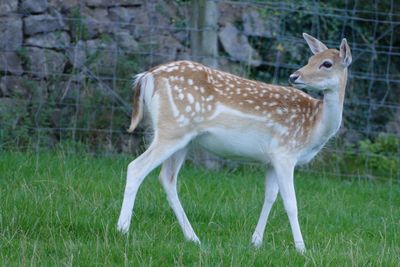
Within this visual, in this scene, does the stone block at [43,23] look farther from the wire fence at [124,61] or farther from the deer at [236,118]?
the deer at [236,118]

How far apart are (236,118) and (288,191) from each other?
1.99 ft

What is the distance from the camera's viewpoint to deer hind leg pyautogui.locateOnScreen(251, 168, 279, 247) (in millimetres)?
6524

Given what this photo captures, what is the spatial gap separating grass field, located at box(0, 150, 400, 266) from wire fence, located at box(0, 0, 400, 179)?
73 cm

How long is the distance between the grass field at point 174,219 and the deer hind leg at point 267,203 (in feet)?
0.28

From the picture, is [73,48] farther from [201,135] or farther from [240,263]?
[240,263]

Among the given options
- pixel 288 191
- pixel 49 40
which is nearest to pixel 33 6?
pixel 49 40

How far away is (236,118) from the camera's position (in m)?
6.66

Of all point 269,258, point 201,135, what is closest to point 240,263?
point 269,258

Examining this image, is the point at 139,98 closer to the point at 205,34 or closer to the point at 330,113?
the point at 330,113

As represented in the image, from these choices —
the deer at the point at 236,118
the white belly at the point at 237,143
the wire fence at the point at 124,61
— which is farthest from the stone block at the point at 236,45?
the white belly at the point at 237,143

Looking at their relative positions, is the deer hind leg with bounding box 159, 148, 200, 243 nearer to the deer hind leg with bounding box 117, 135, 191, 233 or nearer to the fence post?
the deer hind leg with bounding box 117, 135, 191, 233

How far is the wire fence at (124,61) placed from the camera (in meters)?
10.0

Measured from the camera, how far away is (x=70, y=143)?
979 centimetres

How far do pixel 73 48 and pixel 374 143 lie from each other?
3.39m
